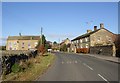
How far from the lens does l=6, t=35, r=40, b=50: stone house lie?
107012 mm

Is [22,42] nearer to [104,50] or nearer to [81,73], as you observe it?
[104,50]

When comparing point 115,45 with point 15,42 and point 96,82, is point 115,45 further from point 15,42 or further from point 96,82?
point 15,42

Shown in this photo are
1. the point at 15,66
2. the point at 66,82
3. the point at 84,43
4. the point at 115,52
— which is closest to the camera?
the point at 66,82

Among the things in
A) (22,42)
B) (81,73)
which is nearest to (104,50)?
(81,73)

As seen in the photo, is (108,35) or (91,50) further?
(108,35)

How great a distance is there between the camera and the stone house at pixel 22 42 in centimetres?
10701

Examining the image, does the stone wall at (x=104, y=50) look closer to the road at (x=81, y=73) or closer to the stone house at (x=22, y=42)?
the road at (x=81, y=73)

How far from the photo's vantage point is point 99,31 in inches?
2982

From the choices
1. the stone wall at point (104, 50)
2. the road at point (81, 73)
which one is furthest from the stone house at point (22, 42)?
the road at point (81, 73)

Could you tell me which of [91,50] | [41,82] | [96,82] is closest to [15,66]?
[41,82]

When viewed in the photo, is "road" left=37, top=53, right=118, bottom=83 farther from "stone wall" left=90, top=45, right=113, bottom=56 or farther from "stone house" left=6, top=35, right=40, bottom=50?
"stone house" left=6, top=35, right=40, bottom=50

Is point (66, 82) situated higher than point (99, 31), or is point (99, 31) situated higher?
point (99, 31)

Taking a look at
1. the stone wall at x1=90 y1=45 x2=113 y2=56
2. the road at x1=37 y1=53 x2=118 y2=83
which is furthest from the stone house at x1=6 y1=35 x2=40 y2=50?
the road at x1=37 y1=53 x2=118 y2=83

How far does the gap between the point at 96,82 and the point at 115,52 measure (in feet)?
109
